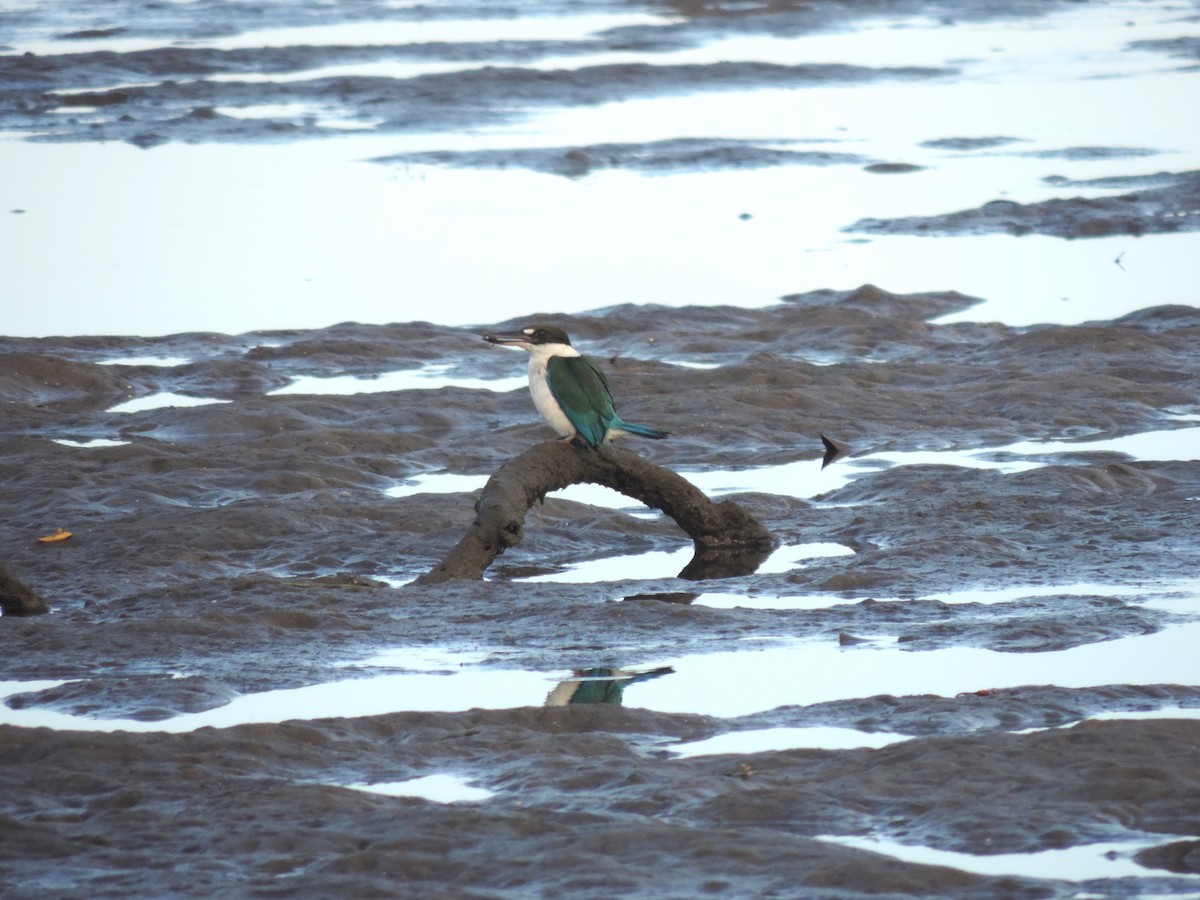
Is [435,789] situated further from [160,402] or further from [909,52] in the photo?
[909,52]

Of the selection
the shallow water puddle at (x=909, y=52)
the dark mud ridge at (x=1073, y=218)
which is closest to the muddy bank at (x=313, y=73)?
the shallow water puddle at (x=909, y=52)

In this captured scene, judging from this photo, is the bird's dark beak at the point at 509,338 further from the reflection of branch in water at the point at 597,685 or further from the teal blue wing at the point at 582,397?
the reflection of branch in water at the point at 597,685

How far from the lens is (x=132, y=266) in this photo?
50.3ft

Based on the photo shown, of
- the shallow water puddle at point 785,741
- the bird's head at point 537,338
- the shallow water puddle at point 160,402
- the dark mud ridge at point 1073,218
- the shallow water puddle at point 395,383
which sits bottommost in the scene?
the dark mud ridge at point 1073,218

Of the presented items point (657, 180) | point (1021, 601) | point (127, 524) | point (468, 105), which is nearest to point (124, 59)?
point (468, 105)

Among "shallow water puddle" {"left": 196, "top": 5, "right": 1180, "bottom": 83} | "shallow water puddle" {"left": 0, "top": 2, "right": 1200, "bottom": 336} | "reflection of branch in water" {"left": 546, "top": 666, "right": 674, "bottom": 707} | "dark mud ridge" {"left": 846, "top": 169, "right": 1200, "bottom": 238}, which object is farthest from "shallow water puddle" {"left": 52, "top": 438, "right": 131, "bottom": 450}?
"shallow water puddle" {"left": 196, "top": 5, "right": 1180, "bottom": 83}

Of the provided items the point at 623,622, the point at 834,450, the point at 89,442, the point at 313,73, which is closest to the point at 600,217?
the point at 834,450

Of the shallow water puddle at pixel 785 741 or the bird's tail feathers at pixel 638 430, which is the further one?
the bird's tail feathers at pixel 638 430

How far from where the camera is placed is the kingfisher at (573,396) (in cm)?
773

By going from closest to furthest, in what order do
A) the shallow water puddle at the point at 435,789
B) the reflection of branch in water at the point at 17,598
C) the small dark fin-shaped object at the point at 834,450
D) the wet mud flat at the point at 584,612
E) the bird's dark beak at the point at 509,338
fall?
the wet mud flat at the point at 584,612, the shallow water puddle at the point at 435,789, the reflection of branch in water at the point at 17,598, the bird's dark beak at the point at 509,338, the small dark fin-shaped object at the point at 834,450

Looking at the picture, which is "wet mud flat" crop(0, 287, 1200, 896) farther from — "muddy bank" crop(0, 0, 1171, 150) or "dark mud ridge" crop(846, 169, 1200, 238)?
"muddy bank" crop(0, 0, 1171, 150)

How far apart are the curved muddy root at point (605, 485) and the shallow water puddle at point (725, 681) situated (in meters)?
0.90

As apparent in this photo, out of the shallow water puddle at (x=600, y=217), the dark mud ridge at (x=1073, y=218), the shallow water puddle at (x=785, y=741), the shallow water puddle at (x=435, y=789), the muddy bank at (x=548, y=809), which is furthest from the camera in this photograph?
the dark mud ridge at (x=1073, y=218)

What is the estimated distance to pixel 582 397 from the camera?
7730mm
